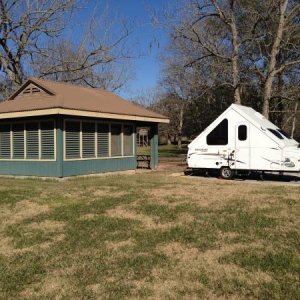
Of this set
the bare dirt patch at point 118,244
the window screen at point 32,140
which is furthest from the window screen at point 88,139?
the bare dirt patch at point 118,244

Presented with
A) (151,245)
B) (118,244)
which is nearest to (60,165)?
(118,244)

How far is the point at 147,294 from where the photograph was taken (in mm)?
5035

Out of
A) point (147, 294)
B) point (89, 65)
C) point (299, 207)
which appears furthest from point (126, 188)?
point (89, 65)

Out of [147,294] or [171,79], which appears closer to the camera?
[147,294]

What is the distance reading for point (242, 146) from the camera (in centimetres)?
1574

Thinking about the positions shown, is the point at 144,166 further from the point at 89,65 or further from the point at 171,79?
the point at 171,79

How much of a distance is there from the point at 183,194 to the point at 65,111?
6.04 meters

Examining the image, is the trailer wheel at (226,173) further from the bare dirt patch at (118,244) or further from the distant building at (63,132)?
the bare dirt patch at (118,244)

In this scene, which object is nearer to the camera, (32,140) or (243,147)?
(243,147)

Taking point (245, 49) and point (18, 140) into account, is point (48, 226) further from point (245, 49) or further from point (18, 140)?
point (245, 49)

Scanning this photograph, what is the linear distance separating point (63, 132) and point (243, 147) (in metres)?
6.61

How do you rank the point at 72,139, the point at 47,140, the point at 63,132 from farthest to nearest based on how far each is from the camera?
1. the point at 72,139
2. the point at 47,140
3. the point at 63,132

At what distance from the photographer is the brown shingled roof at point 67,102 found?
52.6 ft

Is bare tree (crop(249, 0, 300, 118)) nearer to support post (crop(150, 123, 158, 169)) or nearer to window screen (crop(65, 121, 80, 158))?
support post (crop(150, 123, 158, 169))
